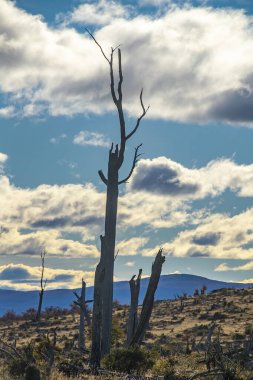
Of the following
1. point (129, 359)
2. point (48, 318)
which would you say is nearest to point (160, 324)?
point (48, 318)

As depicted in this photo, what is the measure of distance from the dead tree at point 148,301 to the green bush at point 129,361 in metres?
Result: 2.82

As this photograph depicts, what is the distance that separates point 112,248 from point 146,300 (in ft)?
7.28

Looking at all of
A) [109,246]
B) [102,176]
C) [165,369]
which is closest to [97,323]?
[165,369]

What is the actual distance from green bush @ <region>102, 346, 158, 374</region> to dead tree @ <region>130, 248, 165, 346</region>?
2819 millimetres

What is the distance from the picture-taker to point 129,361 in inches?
683

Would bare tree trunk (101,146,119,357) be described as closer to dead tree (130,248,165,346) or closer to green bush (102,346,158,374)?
dead tree (130,248,165,346)

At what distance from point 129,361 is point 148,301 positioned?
14.0 ft

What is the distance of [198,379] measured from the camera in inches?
580

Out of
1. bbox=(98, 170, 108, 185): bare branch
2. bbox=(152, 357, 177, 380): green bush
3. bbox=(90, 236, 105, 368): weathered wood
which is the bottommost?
bbox=(152, 357, 177, 380): green bush

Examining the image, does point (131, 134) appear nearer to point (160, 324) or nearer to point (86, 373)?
point (86, 373)

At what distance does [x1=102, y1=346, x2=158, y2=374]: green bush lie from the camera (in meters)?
17.1

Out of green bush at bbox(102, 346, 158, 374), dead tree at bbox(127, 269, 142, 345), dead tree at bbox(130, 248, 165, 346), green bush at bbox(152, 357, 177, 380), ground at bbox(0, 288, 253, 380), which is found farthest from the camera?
ground at bbox(0, 288, 253, 380)

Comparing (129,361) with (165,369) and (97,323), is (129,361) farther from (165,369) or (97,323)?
(97,323)

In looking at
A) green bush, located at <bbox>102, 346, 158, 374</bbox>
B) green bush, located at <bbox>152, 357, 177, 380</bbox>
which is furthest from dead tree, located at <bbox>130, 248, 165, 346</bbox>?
green bush, located at <bbox>102, 346, 158, 374</bbox>
